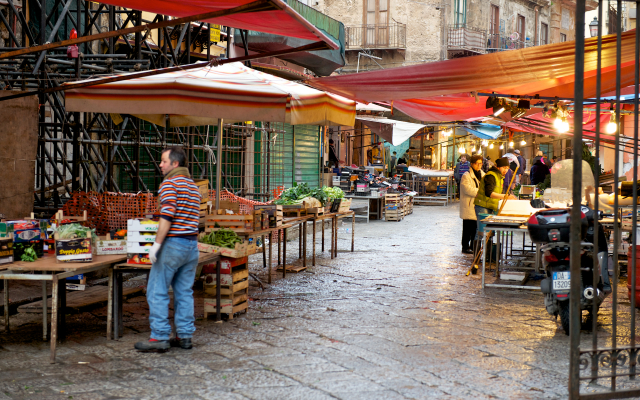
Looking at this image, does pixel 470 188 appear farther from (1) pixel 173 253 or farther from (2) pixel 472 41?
(2) pixel 472 41

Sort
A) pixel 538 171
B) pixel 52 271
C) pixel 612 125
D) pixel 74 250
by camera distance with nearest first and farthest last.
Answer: pixel 52 271
pixel 74 250
pixel 612 125
pixel 538 171

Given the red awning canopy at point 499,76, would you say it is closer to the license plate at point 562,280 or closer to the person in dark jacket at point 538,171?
the license plate at point 562,280

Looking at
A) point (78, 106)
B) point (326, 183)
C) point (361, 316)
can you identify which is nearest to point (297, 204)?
point (361, 316)

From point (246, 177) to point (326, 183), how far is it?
4816 mm

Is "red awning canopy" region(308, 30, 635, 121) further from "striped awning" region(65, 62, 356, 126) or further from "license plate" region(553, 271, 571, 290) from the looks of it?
"license plate" region(553, 271, 571, 290)

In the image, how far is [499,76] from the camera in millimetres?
7727

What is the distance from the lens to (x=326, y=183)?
67.4 ft

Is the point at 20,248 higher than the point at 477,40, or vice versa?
the point at 477,40

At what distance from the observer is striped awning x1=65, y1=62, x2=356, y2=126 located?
6.91 meters

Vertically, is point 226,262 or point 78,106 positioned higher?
point 78,106

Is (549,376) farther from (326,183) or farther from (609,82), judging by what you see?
(326,183)

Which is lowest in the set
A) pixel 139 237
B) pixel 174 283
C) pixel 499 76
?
pixel 174 283

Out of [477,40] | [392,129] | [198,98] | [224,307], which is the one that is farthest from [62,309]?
[477,40]

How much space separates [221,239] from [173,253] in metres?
1.40
